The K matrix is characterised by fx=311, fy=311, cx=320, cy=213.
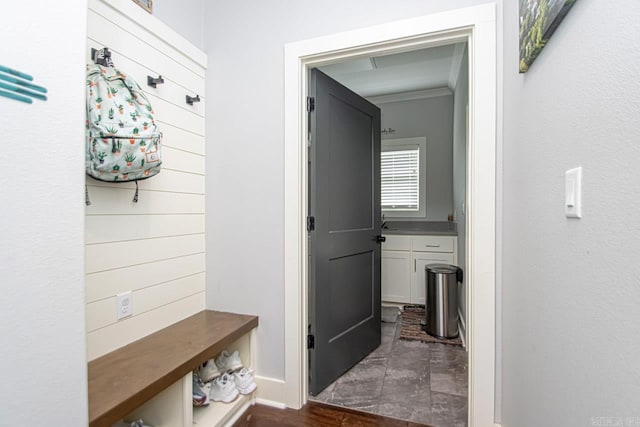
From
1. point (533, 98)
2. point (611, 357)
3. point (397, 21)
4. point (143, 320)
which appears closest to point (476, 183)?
point (533, 98)

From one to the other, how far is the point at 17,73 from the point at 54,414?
2.75ft

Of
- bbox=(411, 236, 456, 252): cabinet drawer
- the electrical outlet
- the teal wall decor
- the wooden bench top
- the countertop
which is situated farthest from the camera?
the countertop

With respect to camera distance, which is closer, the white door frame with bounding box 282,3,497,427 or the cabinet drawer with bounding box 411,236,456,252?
the white door frame with bounding box 282,3,497,427

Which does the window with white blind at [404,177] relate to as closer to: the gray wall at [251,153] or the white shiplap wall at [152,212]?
the gray wall at [251,153]

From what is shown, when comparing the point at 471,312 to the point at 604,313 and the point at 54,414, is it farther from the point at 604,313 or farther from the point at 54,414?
the point at 54,414

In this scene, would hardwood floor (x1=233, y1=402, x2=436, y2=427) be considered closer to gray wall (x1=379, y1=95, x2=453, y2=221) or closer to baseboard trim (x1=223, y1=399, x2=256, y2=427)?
A: baseboard trim (x1=223, y1=399, x2=256, y2=427)

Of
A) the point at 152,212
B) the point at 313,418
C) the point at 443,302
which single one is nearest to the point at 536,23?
the point at 152,212

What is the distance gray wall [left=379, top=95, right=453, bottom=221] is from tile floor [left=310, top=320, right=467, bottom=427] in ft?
6.99

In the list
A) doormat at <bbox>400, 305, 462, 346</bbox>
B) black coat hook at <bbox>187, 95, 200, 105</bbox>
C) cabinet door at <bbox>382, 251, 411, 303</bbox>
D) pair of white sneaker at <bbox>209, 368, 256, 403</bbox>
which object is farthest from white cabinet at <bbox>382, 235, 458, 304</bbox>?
black coat hook at <bbox>187, 95, 200, 105</bbox>

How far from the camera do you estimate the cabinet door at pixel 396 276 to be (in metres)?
3.69

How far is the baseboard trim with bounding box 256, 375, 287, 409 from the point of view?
1835 mm

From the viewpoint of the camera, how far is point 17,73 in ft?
2.37

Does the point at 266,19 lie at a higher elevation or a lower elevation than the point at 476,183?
higher

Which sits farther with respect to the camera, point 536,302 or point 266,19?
point 266,19
